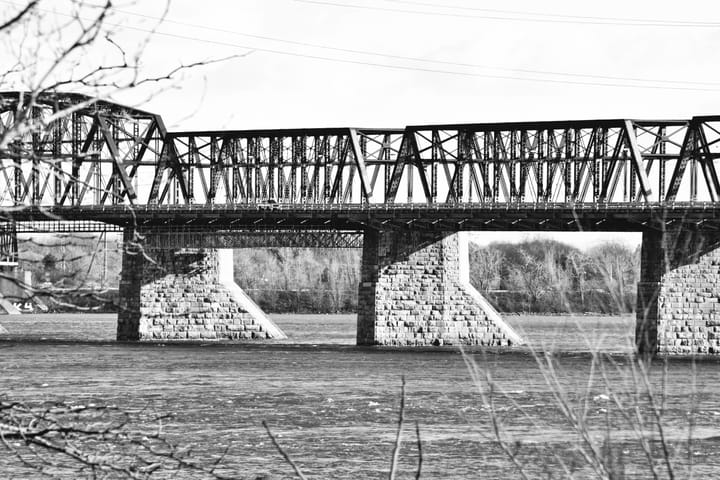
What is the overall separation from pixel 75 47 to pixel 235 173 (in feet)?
254

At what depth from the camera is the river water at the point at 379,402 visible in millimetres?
25625

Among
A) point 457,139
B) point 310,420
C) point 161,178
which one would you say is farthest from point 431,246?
point 310,420

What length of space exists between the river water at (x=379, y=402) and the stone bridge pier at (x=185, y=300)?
958 cm

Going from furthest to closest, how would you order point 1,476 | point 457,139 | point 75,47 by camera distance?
point 457,139
point 1,476
point 75,47

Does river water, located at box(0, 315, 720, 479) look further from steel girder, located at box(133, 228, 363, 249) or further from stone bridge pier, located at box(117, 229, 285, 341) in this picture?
stone bridge pier, located at box(117, 229, 285, 341)

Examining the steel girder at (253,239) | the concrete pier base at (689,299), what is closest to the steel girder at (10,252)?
the concrete pier base at (689,299)

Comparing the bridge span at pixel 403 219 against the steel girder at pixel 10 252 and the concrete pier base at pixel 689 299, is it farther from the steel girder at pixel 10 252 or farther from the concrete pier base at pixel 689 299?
the steel girder at pixel 10 252

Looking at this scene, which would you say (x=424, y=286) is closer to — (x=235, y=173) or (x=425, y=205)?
(x=425, y=205)

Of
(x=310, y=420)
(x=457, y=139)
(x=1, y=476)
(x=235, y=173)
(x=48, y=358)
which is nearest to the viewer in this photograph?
(x=1, y=476)

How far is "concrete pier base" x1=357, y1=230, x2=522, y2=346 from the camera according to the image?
7419 cm

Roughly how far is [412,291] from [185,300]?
592 inches

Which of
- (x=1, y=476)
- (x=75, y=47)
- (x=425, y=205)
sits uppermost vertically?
(x=425, y=205)

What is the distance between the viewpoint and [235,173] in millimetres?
85438

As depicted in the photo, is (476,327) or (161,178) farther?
(161,178)
